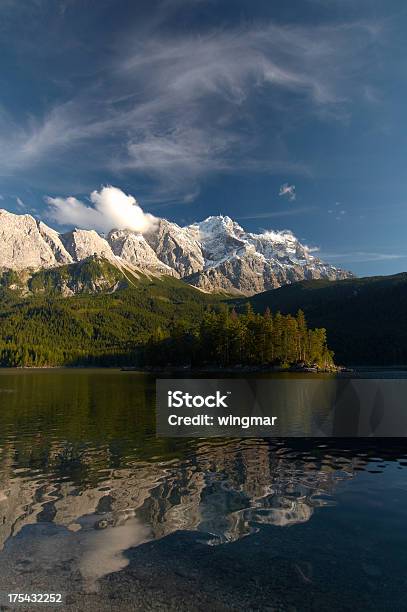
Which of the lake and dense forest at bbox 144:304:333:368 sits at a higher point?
dense forest at bbox 144:304:333:368

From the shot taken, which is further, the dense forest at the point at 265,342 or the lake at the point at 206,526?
the dense forest at the point at 265,342

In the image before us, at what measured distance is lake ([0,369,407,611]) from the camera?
17.1 meters

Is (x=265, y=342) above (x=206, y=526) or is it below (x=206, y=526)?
above

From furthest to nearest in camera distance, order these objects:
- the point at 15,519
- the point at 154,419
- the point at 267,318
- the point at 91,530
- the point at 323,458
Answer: the point at 267,318, the point at 154,419, the point at 323,458, the point at 15,519, the point at 91,530

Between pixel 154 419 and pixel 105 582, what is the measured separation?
44917mm

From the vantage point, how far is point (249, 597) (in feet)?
54.3

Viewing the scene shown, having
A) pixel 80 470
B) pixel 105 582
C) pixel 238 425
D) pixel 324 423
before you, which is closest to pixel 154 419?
pixel 238 425

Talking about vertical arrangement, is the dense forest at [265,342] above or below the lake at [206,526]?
above

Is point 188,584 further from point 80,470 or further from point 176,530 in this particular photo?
point 80,470

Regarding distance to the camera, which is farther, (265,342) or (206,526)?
(265,342)

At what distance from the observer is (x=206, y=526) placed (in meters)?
23.2

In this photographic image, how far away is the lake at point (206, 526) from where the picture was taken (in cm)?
1712

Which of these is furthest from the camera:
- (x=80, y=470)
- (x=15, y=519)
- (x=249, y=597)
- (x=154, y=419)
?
(x=154, y=419)

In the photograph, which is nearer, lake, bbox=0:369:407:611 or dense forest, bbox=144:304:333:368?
lake, bbox=0:369:407:611
